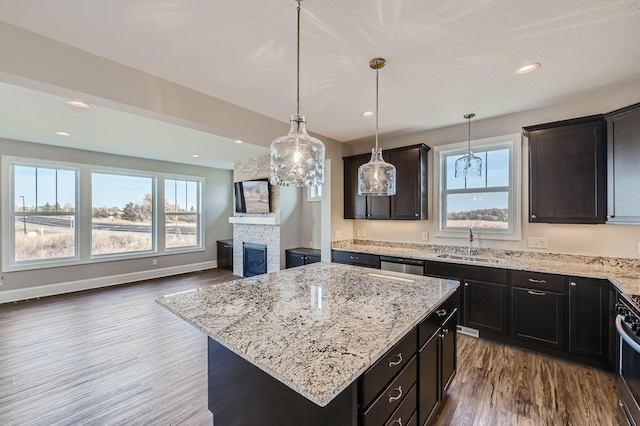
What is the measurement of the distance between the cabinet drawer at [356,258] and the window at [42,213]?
196 inches

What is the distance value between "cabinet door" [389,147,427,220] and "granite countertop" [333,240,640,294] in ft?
1.81

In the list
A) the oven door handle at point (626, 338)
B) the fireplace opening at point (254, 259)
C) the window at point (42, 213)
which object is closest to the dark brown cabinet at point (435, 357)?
the oven door handle at point (626, 338)

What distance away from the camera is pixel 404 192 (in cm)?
398

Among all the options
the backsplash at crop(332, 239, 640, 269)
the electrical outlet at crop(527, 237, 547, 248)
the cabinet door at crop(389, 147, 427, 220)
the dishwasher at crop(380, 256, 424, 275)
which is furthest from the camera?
the cabinet door at crop(389, 147, 427, 220)

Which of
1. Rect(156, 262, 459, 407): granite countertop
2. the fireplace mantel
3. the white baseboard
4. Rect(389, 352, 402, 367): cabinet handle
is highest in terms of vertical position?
the fireplace mantel

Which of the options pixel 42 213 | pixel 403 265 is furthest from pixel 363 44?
pixel 42 213

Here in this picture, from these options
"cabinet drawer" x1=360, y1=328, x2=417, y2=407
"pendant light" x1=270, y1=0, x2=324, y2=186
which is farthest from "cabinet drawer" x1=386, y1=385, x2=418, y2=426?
"pendant light" x1=270, y1=0, x2=324, y2=186

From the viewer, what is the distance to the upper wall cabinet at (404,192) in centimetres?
386

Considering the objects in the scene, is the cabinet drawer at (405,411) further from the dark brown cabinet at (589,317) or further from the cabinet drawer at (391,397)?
the dark brown cabinet at (589,317)

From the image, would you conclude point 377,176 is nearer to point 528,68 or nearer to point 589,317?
point 528,68

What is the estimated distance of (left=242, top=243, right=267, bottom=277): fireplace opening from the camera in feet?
19.3

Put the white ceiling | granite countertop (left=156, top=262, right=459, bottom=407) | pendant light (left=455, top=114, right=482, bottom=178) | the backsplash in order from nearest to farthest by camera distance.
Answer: granite countertop (left=156, top=262, right=459, bottom=407) < the white ceiling < the backsplash < pendant light (left=455, top=114, right=482, bottom=178)

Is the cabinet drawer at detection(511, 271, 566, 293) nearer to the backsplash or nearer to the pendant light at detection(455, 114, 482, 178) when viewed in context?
the backsplash

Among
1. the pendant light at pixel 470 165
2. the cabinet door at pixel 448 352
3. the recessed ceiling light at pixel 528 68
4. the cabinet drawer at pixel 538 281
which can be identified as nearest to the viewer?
the cabinet door at pixel 448 352
